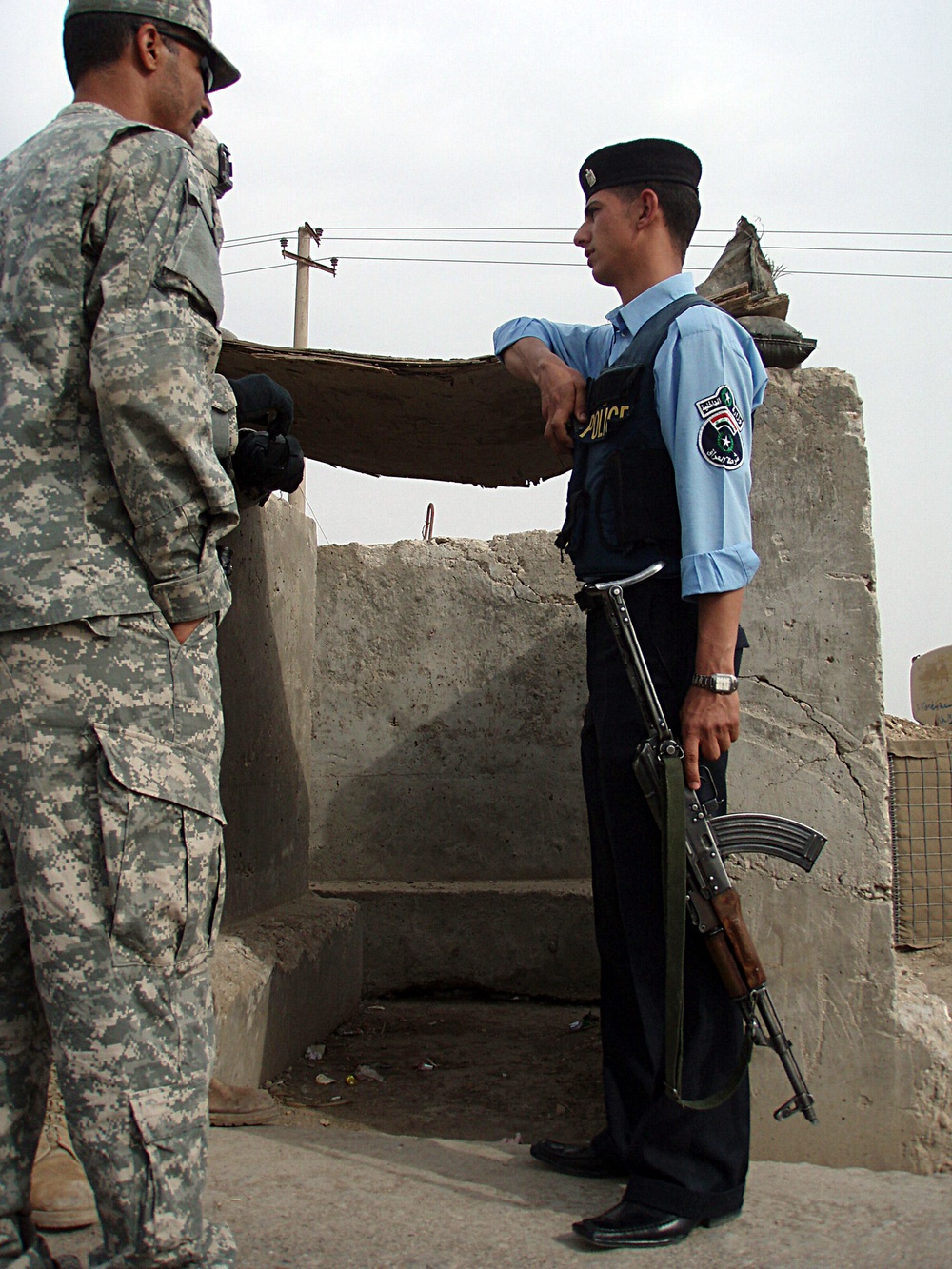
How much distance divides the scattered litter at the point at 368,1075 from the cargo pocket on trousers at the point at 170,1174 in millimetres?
1672

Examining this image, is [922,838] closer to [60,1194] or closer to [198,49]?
[60,1194]

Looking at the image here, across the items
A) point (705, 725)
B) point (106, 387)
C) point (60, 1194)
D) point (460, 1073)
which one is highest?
point (106, 387)

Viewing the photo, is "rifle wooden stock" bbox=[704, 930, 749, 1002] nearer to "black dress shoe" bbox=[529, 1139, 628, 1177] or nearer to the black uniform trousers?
the black uniform trousers

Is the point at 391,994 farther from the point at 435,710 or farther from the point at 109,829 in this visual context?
the point at 109,829

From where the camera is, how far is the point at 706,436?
184cm

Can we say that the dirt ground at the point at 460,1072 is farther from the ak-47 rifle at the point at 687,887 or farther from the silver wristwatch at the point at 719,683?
the silver wristwatch at the point at 719,683

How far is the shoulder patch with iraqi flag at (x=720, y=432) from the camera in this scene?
6.03 feet

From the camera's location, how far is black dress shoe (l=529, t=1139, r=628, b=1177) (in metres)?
2.01

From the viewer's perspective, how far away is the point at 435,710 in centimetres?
420

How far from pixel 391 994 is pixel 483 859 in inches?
24.0

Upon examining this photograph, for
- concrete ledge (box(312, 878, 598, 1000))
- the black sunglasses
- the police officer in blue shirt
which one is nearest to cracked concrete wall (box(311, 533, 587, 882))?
concrete ledge (box(312, 878, 598, 1000))

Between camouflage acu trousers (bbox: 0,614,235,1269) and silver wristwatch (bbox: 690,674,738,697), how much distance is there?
85 centimetres

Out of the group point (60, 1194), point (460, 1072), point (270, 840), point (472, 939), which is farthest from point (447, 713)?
point (60, 1194)

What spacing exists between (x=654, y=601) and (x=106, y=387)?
3.29 ft
